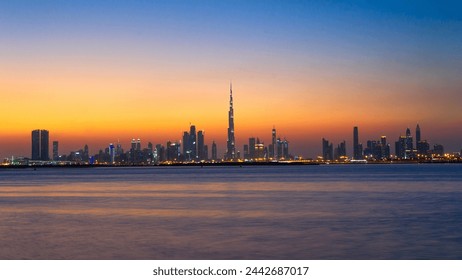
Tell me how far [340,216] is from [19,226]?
16.1m

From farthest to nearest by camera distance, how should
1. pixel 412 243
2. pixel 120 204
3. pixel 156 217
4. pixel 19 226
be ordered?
pixel 120 204 < pixel 156 217 < pixel 19 226 < pixel 412 243

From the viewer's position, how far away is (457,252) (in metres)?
22.7

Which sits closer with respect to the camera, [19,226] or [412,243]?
[412,243]

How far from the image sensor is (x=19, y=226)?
31.4 metres

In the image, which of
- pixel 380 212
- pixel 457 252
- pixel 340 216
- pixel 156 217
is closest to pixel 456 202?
pixel 380 212
